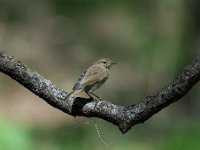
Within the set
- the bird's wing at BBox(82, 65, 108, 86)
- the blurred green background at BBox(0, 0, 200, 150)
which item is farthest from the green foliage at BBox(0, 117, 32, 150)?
the bird's wing at BBox(82, 65, 108, 86)

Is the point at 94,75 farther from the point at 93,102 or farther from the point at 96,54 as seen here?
the point at 96,54

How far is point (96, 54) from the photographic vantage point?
1323 centimetres

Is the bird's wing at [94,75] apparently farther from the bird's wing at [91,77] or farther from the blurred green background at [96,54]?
the blurred green background at [96,54]

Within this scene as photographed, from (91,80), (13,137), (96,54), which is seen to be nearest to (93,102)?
(91,80)

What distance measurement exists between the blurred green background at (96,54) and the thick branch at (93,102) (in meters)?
5.43

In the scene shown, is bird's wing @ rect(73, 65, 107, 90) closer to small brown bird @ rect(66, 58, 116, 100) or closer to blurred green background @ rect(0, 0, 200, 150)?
small brown bird @ rect(66, 58, 116, 100)

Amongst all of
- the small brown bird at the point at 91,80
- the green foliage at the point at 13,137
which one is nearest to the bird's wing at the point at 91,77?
the small brown bird at the point at 91,80

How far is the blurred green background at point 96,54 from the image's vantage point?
981 cm

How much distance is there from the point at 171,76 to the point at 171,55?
96cm

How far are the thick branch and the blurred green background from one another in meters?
5.43

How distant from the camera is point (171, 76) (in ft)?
39.0

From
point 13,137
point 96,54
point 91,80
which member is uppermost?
point 91,80

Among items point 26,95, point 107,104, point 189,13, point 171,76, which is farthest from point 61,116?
point 107,104

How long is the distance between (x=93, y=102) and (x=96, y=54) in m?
10.0
